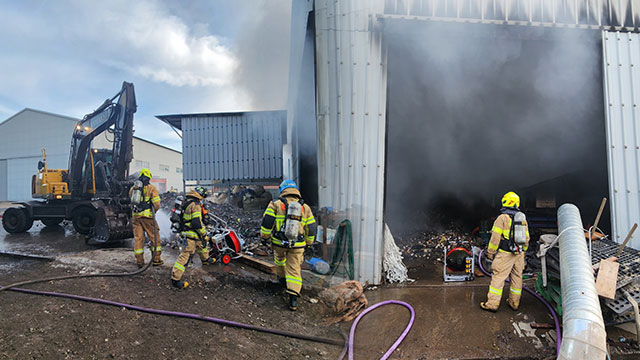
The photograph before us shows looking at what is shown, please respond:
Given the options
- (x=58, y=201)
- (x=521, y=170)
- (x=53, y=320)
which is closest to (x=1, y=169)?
(x=58, y=201)

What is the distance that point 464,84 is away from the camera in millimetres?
6074

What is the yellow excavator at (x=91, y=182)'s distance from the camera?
24.8 ft

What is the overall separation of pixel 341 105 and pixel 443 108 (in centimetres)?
308

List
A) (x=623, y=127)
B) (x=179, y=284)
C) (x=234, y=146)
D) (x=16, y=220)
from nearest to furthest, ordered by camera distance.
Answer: (x=179, y=284), (x=623, y=127), (x=16, y=220), (x=234, y=146)

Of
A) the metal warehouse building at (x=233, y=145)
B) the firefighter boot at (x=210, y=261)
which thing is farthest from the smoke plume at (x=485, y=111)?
the metal warehouse building at (x=233, y=145)

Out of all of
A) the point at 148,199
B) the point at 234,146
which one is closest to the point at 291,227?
the point at 148,199

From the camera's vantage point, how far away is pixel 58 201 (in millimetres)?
8828

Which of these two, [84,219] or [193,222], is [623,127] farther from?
[84,219]

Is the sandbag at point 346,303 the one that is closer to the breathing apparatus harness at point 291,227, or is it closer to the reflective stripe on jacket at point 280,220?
the reflective stripe on jacket at point 280,220

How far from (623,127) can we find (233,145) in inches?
520

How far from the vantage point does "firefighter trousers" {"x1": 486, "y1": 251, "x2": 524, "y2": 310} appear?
154 inches

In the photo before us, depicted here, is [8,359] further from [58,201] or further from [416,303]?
[58,201]

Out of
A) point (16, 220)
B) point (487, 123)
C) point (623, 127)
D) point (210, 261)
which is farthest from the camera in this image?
point (16, 220)

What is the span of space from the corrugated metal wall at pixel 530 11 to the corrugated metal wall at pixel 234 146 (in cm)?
1026
